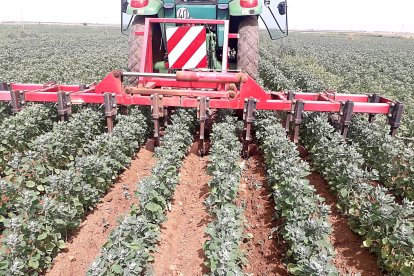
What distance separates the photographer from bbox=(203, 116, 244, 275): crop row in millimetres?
3045

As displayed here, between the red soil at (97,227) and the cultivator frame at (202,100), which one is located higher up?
the cultivator frame at (202,100)

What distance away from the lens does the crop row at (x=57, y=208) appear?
3120 millimetres

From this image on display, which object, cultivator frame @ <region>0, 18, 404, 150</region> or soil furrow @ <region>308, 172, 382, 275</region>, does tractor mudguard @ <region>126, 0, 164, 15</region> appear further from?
soil furrow @ <region>308, 172, 382, 275</region>

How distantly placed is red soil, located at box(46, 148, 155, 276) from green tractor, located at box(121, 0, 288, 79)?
2.39 m

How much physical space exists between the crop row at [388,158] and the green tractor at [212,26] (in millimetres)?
2215

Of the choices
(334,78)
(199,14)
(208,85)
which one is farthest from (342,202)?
(334,78)

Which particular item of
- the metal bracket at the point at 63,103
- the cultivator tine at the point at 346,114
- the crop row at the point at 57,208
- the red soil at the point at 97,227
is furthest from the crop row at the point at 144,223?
the cultivator tine at the point at 346,114

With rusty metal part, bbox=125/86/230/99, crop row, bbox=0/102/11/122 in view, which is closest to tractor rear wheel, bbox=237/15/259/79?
rusty metal part, bbox=125/86/230/99

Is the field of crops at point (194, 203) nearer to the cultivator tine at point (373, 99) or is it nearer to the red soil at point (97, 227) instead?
the red soil at point (97, 227)

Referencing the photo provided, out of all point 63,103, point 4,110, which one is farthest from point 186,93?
point 4,110

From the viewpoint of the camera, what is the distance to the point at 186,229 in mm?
4246

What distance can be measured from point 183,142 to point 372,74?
1335 centimetres

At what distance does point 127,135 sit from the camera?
5.32 meters

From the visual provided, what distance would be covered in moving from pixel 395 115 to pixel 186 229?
11.5 ft
